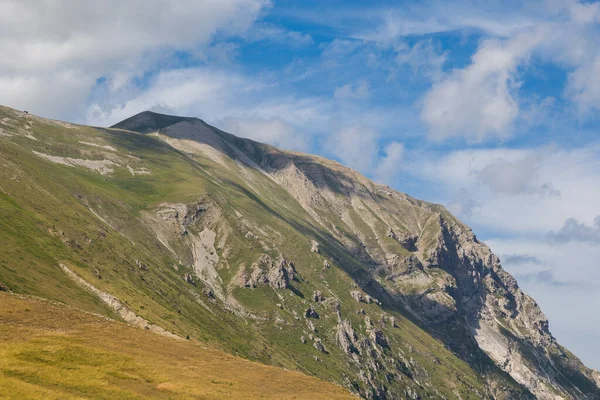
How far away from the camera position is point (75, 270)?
194 m

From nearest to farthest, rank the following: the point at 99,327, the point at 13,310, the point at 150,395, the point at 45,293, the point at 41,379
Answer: the point at 41,379 < the point at 150,395 < the point at 13,310 < the point at 99,327 < the point at 45,293

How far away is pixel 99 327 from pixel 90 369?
23430 millimetres

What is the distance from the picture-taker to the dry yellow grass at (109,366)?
6353cm

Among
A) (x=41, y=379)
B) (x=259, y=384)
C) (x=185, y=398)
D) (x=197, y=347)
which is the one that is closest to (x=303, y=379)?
(x=259, y=384)

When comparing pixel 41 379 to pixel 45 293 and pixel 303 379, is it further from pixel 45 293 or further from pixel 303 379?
pixel 45 293

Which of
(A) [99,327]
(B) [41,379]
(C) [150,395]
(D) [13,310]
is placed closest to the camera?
(B) [41,379]

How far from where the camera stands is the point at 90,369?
70250 millimetres

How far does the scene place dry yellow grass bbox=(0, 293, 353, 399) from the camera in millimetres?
63531

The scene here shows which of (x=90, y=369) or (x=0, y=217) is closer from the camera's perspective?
(x=90, y=369)

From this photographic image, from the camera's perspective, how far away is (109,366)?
73.6m

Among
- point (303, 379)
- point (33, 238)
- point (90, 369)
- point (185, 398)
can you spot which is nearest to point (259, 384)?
point (303, 379)

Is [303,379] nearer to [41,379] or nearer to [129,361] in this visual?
[129,361]

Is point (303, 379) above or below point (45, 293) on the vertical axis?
above

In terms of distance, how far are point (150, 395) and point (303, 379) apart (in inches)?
1363
